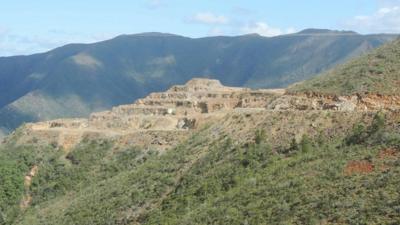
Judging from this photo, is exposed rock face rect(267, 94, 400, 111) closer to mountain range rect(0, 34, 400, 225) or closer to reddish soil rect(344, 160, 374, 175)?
mountain range rect(0, 34, 400, 225)

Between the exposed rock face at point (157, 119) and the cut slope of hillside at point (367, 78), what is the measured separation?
671cm

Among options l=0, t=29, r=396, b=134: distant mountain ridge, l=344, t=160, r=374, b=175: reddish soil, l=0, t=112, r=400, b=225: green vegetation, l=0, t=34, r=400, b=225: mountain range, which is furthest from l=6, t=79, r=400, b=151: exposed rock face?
l=0, t=29, r=396, b=134: distant mountain ridge

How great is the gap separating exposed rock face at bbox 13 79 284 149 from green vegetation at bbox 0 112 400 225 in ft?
7.29

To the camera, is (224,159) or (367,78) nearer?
(224,159)

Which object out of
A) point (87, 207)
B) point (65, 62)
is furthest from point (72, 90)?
point (87, 207)

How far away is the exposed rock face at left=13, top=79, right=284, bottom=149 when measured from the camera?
54.4 m

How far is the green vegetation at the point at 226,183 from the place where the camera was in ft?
Result: 87.4

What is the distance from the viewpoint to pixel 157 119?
59.1 m

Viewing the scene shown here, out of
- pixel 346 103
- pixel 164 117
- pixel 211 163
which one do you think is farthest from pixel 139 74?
pixel 211 163

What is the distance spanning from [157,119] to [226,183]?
24531mm

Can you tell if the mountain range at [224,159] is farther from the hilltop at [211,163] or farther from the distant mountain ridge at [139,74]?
the distant mountain ridge at [139,74]

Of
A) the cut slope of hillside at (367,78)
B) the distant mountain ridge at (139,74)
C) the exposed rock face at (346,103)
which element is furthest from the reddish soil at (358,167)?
the distant mountain ridge at (139,74)

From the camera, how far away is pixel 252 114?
43.8 meters

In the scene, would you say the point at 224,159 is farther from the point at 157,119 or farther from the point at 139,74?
the point at 139,74
